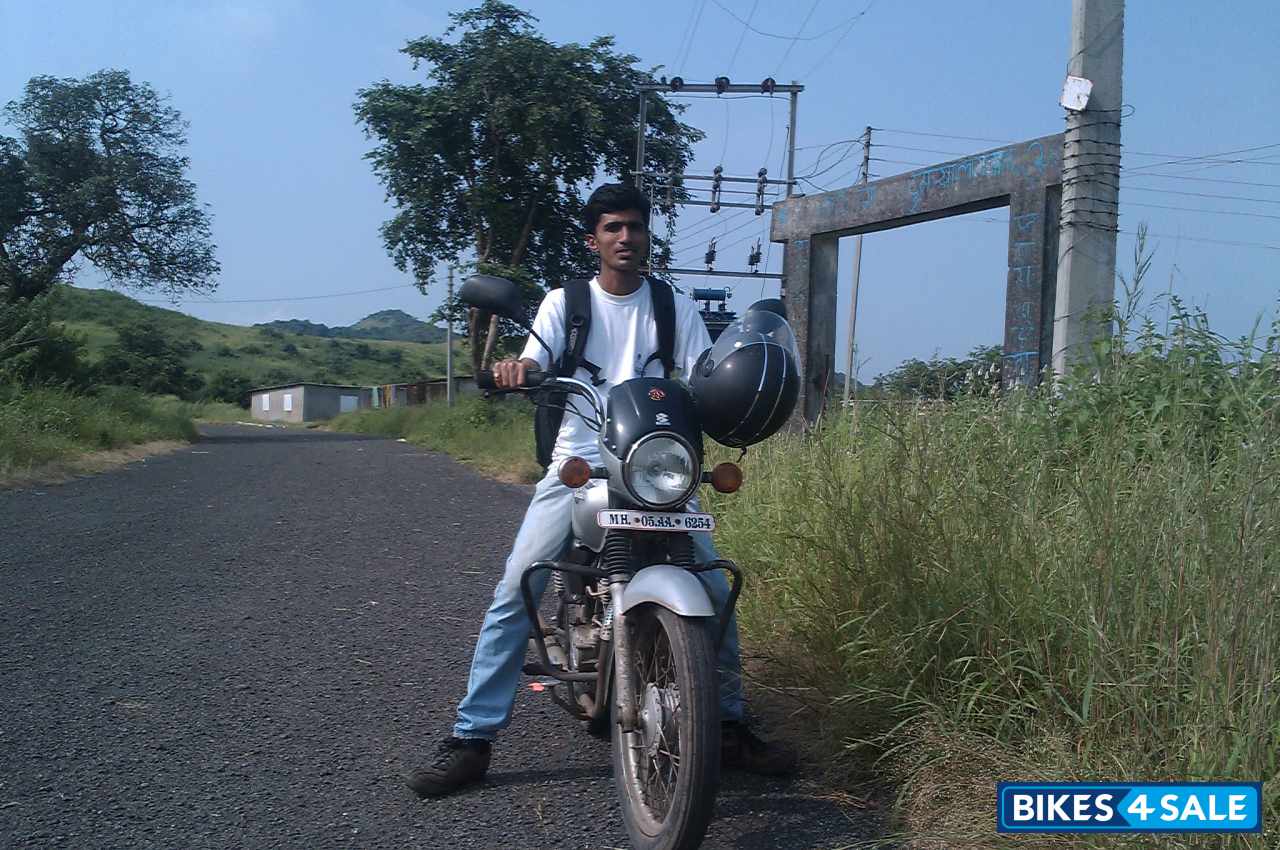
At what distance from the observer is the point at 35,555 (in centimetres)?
687

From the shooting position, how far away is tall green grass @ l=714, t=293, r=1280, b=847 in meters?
2.51

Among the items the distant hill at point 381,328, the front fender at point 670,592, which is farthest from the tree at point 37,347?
the distant hill at point 381,328

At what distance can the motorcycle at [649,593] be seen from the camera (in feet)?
8.30

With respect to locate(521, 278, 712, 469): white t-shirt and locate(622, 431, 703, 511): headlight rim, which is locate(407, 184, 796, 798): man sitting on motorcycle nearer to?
locate(521, 278, 712, 469): white t-shirt

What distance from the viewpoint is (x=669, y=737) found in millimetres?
2768

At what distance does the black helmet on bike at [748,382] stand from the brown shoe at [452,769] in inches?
47.7

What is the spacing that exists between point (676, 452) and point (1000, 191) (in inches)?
263

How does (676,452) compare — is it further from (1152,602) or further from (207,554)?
(207,554)

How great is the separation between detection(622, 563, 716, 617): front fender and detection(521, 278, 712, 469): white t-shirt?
66 centimetres

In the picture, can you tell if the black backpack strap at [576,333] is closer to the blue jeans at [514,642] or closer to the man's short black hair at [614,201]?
the man's short black hair at [614,201]

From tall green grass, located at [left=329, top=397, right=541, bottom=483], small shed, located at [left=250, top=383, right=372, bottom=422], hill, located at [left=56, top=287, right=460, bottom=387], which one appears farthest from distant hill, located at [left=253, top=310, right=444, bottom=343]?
tall green grass, located at [left=329, top=397, right=541, bottom=483]

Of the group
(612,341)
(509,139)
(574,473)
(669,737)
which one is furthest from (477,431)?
(669,737)

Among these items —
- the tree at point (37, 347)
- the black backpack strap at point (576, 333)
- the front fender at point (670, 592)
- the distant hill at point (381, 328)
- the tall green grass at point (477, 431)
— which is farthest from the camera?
the distant hill at point (381, 328)

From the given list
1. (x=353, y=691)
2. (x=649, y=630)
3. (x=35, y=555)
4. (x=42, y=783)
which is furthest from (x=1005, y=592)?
(x=35, y=555)
